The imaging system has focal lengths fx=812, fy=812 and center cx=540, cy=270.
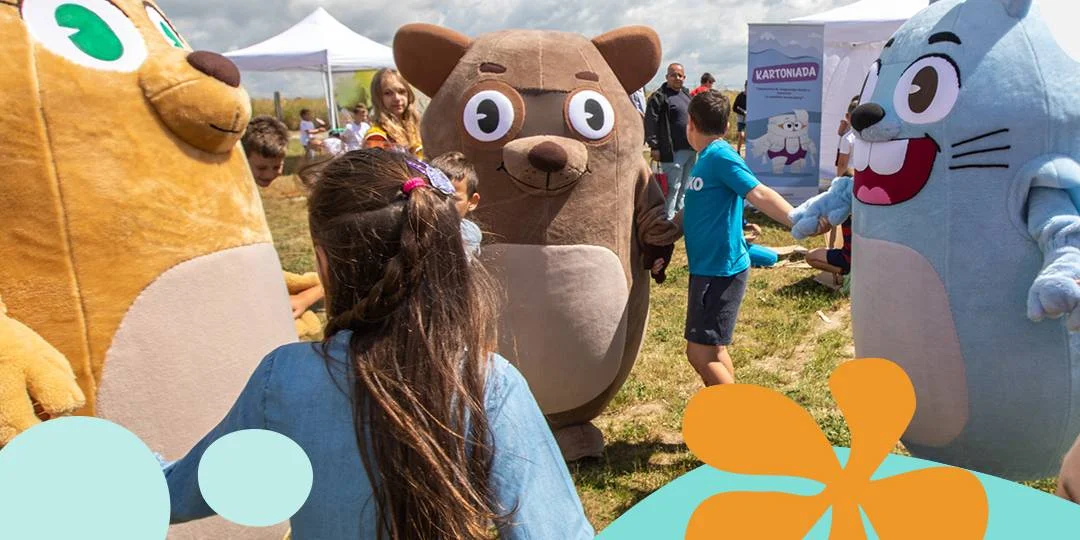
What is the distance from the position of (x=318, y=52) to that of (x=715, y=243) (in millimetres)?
11063

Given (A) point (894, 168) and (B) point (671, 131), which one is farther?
(B) point (671, 131)

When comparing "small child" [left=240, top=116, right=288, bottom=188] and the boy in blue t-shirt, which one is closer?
the boy in blue t-shirt

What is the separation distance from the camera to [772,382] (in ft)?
14.1

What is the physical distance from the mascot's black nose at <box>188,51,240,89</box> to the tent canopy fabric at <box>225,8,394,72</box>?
11.5 meters

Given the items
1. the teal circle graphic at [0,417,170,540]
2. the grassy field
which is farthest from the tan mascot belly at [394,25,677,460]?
the teal circle graphic at [0,417,170,540]

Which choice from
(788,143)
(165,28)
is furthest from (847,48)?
(165,28)

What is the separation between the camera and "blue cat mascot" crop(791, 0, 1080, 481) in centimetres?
209

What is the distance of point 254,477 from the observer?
2.10ft

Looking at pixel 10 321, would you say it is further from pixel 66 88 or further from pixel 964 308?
pixel 964 308

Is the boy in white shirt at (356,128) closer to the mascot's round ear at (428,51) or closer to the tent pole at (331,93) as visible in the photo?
the tent pole at (331,93)

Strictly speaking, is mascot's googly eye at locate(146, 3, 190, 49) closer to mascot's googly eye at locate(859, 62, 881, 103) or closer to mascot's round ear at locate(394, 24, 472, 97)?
mascot's round ear at locate(394, 24, 472, 97)

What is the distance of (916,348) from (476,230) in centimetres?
128

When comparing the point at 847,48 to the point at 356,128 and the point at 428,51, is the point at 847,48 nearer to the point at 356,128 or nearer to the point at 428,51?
the point at 356,128

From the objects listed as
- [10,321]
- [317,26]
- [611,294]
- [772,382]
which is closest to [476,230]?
[611,294]
